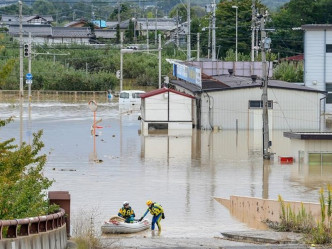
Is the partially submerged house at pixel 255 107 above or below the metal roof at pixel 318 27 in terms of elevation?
below

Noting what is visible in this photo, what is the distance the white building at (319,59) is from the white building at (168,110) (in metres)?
12.2

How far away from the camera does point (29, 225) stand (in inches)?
587

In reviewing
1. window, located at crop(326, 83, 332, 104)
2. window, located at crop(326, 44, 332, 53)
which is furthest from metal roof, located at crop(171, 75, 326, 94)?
window, located at crop(326, 44, 332, 53)

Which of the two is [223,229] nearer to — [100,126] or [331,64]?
[100,126]

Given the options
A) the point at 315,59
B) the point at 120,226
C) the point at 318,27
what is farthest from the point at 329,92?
the point at 120,226

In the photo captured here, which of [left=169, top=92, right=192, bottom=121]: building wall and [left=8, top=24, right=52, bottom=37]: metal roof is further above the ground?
[left=8, top=24, right=52, bottom=37]: metal roof

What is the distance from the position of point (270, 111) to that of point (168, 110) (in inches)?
206

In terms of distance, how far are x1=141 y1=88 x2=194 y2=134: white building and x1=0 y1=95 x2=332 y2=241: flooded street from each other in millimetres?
1138

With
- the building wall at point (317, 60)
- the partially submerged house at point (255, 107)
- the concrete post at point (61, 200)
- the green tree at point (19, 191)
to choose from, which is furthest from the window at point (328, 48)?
the concrete post at point (61, 200)

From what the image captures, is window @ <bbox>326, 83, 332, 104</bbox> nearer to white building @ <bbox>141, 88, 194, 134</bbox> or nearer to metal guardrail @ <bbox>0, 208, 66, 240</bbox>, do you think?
white building @ <bbox>141, 88, 194, 134</bbox>

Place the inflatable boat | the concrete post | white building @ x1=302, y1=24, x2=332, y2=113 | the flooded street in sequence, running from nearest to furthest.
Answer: the concrete post
the inflatable boat
the flooded street
white building @ x1=302, y1=24, x2=332, y2=113

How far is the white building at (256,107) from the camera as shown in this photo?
48.5m

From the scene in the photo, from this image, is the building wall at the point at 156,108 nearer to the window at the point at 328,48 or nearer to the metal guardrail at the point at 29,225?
the window at the point at 328,48

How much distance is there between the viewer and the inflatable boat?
20.9 meters
